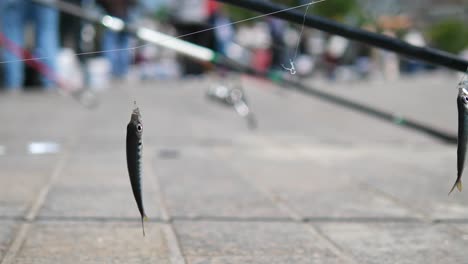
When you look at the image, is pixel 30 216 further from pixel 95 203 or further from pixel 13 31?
pixel 13 31

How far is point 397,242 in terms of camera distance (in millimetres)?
3578

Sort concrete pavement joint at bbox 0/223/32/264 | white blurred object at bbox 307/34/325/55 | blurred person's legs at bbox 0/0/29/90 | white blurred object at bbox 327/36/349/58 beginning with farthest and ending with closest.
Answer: white blurred object at bbox 307/34/325/55
white blurred object at bbox 327/36/349/58
blurred person's legs at bbox 0/0/29/90
concrete pavement joint at bbox 0/223/32/264

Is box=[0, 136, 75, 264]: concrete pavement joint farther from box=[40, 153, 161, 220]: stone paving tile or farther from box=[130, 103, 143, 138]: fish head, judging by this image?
box=[130, 103, 143, 138]: fish head

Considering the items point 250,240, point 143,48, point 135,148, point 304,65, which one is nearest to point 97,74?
point 143,48

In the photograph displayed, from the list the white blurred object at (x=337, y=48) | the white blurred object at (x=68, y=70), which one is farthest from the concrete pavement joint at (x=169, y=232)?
the white blurred object at (x=337, y=48)

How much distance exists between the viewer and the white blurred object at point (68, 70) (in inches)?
532

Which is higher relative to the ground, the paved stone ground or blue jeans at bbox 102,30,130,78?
blue jeans at bbox 102,30,130,78

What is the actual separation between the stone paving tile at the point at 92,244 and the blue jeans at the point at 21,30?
9969 millimetres

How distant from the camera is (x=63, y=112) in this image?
1023 centimetres

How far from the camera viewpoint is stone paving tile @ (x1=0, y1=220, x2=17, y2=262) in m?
3.25

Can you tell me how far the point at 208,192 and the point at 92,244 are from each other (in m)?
1.53

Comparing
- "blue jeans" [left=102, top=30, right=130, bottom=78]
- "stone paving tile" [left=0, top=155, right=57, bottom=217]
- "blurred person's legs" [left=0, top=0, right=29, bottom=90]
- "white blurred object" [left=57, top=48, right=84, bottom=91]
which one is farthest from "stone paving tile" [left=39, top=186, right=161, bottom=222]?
"blue jeans" [left=102, top=30, right=130, bottom=78]

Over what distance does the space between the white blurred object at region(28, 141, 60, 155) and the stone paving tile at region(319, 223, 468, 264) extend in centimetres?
325

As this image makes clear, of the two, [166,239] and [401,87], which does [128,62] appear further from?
[166,239]
